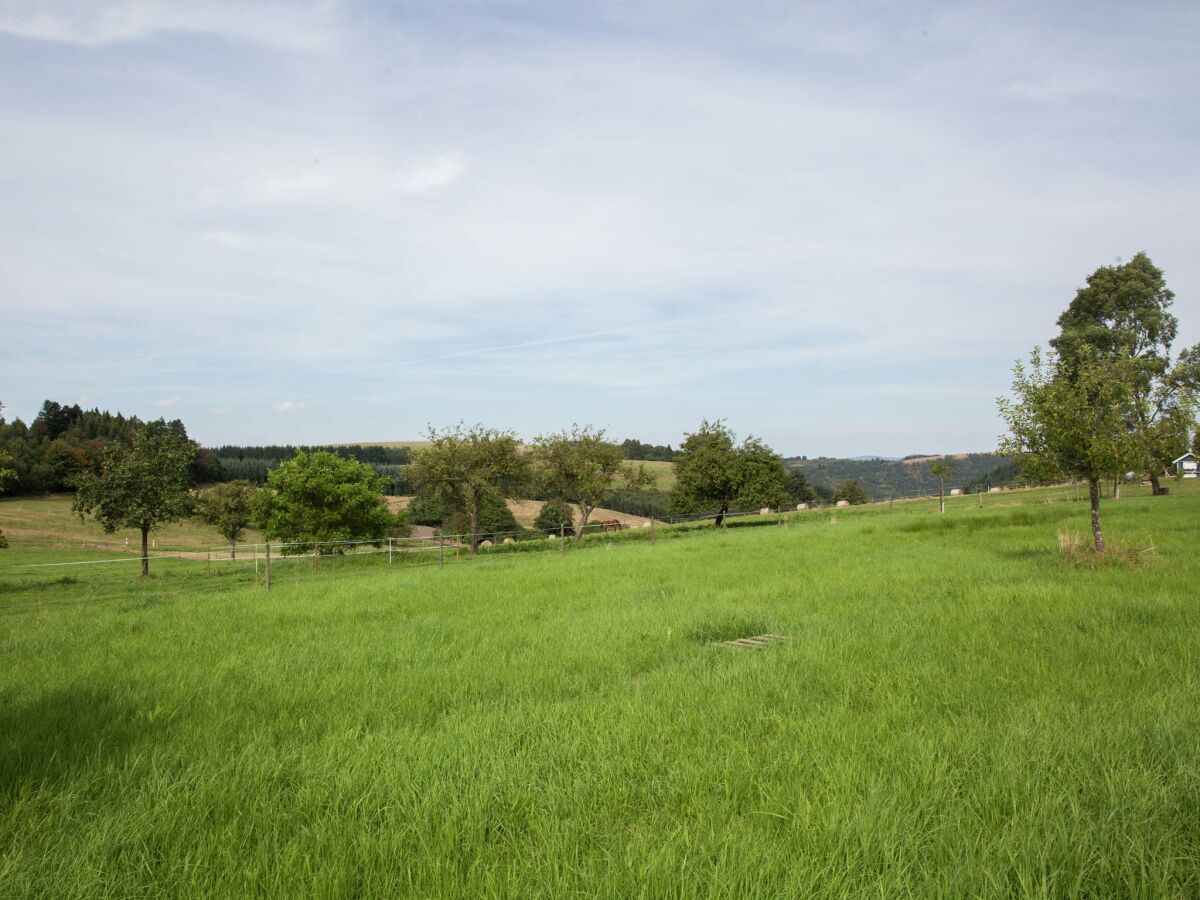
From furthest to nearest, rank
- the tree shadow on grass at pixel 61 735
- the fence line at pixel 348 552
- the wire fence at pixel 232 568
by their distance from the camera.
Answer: the fence line at pixel 348 552 → the wire fence at pixel 232 568 → the tree shadow on grass at pixel 61 735

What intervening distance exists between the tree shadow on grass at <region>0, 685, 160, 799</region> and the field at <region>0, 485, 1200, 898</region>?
0.03 m

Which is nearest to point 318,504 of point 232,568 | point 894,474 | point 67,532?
point 232,568

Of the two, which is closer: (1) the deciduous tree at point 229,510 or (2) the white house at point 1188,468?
(2) the white house at point 1188,468

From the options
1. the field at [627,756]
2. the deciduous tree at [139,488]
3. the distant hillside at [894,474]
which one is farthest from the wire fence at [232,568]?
the distant hillside at [894,474]

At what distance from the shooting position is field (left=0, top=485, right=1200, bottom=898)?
2.91m

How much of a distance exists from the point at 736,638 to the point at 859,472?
198336mm

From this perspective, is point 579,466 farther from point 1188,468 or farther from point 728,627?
point 1188,468

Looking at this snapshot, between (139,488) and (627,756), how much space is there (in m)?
27.4

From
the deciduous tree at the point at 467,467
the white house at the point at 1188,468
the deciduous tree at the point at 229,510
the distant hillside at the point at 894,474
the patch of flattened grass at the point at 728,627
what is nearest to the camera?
the patch of flattened grass at the point at 728,627

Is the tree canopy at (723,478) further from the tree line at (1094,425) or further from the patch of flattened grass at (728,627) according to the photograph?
the patch of flattened grass at (728,627)

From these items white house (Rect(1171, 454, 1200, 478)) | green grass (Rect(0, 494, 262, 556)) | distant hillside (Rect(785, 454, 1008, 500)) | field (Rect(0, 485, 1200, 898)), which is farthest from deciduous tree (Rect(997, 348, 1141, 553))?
distant hillside (Rect(785, 454, 1008, 500))

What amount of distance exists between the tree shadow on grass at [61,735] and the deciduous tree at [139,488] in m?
22.4

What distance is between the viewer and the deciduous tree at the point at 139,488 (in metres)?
25.1

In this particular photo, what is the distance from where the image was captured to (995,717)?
14.9ft
